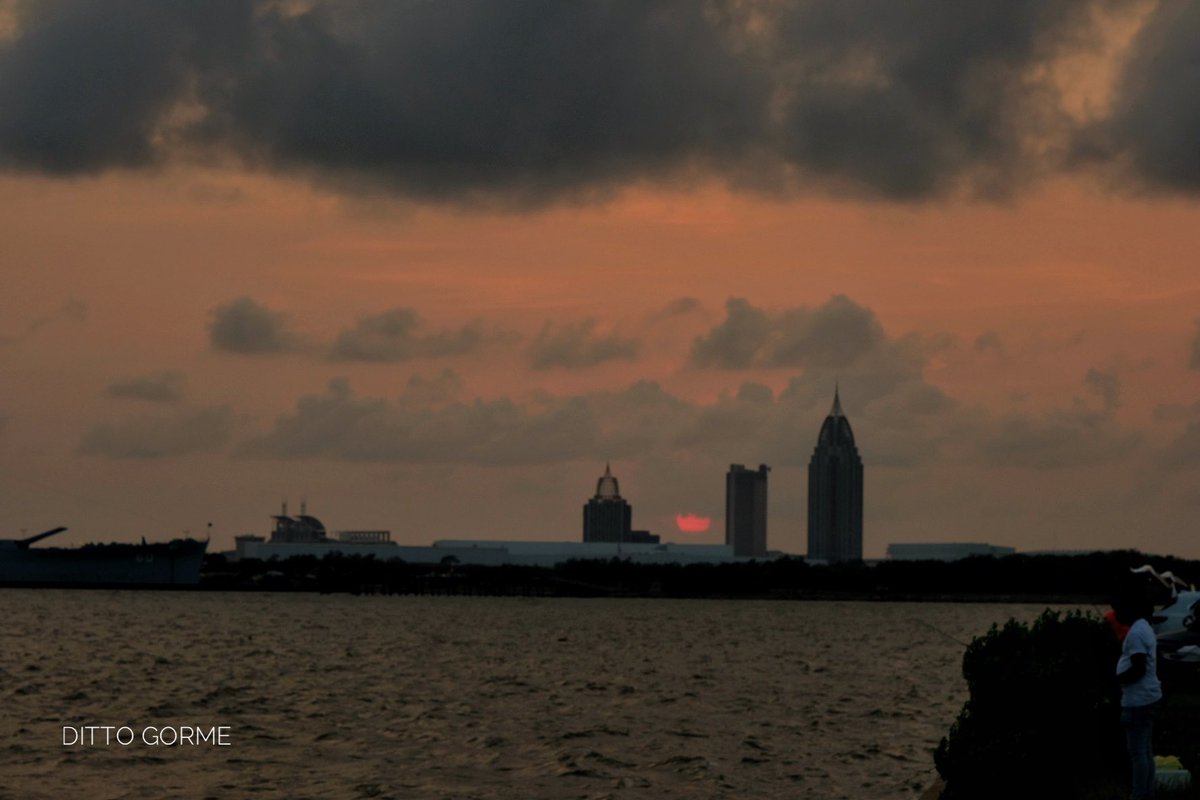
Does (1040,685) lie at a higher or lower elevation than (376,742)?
higher

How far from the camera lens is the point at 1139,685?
2120cm

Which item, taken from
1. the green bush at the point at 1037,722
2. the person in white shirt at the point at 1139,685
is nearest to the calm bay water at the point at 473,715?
the green bush at the point at 1037,722

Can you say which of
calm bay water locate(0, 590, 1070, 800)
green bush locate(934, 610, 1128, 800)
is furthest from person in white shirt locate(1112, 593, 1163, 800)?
calm bay water locate(0, 590, 1070, 800)

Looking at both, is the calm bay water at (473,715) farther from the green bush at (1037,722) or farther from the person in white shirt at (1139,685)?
the person in white shirt at (1139,685)

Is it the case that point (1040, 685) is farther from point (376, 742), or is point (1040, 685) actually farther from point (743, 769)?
point (376, 742)

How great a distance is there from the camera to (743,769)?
133ft

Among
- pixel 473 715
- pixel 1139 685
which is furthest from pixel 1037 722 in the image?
pixel 473 715

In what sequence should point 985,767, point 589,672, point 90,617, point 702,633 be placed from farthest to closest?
point 90,617, point 702,633, point 589,672, point 985,767

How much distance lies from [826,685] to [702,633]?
55429 mm

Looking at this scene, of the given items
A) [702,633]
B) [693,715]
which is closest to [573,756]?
[693,715]

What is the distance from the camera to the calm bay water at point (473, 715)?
123 feet

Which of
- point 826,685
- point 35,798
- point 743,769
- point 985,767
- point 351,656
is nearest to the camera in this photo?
point 985,767

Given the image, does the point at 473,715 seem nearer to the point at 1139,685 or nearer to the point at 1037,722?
the point at 1037,722

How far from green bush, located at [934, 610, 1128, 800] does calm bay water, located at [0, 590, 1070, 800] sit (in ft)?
34.2
